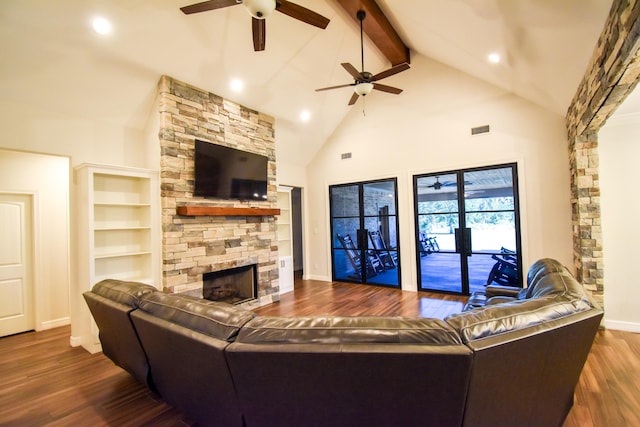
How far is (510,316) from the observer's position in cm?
143

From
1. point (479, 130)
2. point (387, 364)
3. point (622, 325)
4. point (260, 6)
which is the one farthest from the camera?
point (479, 130)

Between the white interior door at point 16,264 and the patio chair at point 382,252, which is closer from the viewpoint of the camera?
the white interior door at point 16,264

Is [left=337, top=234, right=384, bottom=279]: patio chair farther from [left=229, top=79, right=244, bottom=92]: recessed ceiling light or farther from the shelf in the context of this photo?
the shelf

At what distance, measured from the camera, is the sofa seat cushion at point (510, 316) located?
134 cm

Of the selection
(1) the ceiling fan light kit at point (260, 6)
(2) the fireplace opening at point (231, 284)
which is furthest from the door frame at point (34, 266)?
(1) the ceiling fan light kit at point (260, 6)

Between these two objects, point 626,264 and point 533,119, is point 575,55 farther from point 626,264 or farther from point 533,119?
point 626,264

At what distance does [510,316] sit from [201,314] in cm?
165

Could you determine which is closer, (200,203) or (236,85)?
(200,203)

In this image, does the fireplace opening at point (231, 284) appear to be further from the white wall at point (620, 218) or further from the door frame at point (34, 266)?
the white wall at point (620, 218)

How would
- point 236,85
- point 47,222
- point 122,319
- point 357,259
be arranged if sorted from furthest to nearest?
point 357,259 → point 236,85 → point 47,222 → point 122,319

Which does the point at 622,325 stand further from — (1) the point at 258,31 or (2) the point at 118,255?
(2) the point at 118,255

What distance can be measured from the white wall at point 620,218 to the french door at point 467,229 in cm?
117

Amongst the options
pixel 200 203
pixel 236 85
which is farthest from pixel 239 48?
pixel 200 203

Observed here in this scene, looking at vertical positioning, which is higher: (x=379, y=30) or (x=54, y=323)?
(x=379, y=30)
